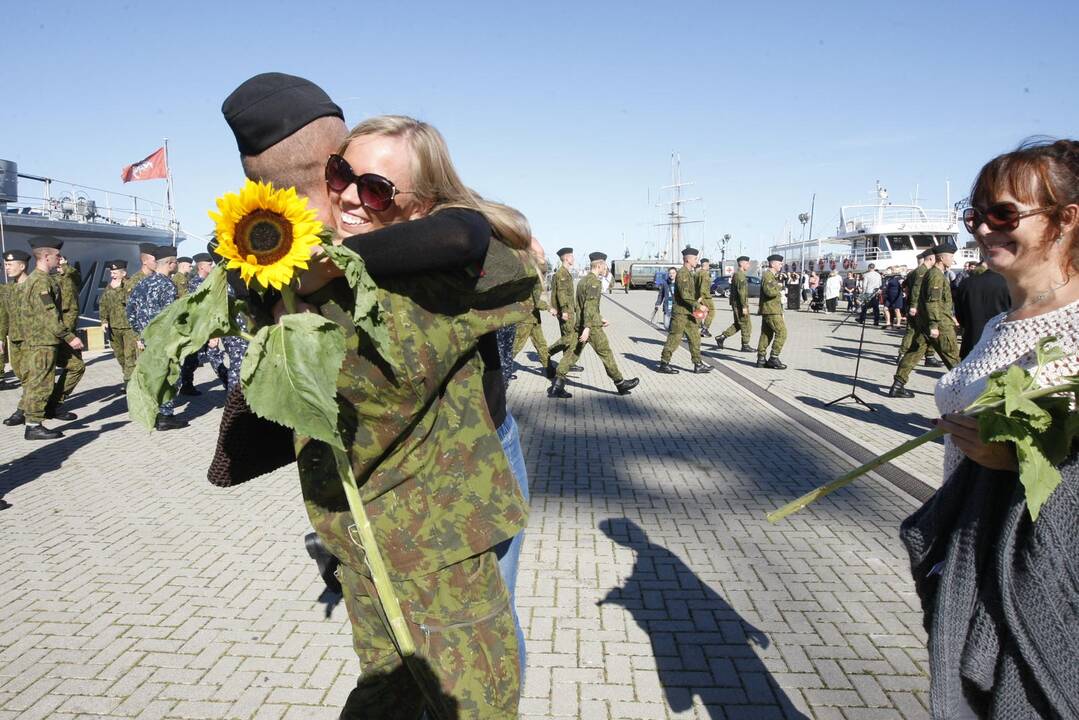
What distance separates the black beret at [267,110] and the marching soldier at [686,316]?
11.4 metres

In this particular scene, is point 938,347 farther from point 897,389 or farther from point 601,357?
point 601,357

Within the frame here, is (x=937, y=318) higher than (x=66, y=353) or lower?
higher

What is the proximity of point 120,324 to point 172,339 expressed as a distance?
11.3m

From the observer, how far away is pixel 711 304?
44.3ft

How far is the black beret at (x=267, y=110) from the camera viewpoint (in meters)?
1.46

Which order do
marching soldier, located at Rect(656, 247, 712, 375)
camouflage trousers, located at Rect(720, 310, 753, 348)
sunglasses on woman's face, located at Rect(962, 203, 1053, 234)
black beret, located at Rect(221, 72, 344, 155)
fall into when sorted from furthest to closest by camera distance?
1. camouflage trousers, located at Rect(720, 310, 753, 348)
2. marching soldier, located at Rect(656, 247, 712, 375)
3. sunglasses on woman's face, located at Rect(962, 203, 1053, 234)
4. black beret, located at Rect(221, 72, 344, 155)

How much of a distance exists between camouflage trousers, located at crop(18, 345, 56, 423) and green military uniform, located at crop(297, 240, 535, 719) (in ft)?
26.9

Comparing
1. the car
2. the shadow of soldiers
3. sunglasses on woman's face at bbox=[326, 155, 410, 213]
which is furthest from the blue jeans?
the car

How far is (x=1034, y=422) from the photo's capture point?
4.47ft

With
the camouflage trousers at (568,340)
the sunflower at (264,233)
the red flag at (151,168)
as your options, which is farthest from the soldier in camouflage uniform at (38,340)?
the red flag at (151,168)

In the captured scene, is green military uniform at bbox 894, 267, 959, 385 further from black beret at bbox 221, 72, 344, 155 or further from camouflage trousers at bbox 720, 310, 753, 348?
black beret at bbox 221, 72, 344, 155

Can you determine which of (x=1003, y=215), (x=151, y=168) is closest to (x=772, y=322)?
(x=1003, y=215)

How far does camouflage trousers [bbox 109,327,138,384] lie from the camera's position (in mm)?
10734

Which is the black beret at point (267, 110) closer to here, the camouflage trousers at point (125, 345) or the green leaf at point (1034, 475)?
the green leaf at point (1034, 475)
